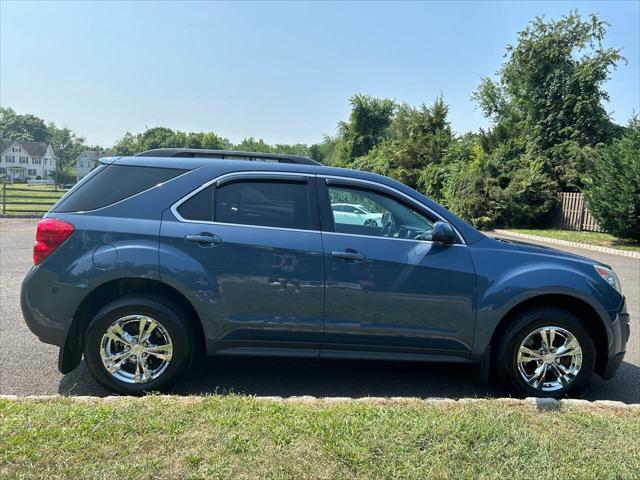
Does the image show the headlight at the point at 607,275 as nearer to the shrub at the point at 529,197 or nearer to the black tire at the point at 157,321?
the black tire at the point at 157,321

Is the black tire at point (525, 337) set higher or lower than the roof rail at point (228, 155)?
lower

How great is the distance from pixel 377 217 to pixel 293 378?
63.7 inches

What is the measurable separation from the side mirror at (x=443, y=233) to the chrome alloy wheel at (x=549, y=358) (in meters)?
1.01

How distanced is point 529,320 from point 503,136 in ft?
78.3

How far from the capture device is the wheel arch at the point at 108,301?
150 inches

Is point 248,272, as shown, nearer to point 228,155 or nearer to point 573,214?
point 228,155

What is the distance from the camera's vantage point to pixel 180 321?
3.75 metres

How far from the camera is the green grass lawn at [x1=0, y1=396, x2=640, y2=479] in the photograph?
2.59 m

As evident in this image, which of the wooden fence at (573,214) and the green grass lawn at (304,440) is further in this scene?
the wooden fence at (573,214)

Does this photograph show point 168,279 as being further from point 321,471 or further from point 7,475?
point 321,471

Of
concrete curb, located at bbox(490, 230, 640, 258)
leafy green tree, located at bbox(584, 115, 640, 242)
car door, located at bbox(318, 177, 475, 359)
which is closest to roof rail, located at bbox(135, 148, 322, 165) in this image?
car door, located at bbox(318, 177, 475, 359)

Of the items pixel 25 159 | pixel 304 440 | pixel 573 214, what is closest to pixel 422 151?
pixel 573 214

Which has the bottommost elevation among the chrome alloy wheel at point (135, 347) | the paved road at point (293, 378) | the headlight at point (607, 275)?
the paved road at point (293, 378)

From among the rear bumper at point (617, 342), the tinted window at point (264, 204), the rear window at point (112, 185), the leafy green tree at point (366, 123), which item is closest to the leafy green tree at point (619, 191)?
the rear bumper at point (617, 342)
